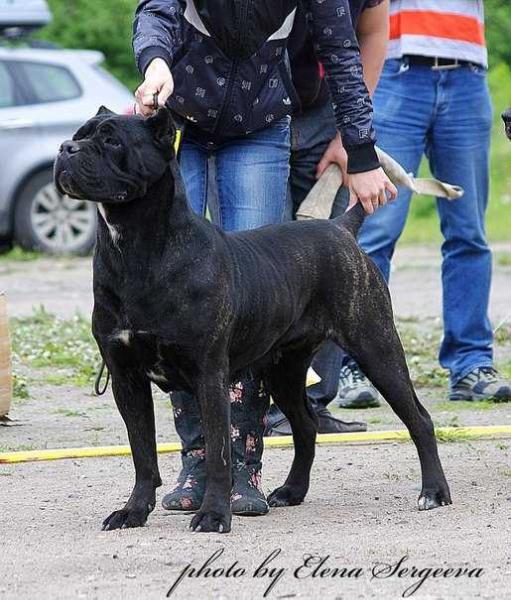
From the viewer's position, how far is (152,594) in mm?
4262

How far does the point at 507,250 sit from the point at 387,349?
10.5m

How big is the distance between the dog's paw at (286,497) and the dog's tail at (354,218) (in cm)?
101

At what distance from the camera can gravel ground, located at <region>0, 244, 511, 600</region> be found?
4.37 metres

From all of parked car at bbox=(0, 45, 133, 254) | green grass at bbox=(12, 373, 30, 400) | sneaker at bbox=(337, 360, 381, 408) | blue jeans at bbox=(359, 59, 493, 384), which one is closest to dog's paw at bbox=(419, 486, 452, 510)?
sneaker at bbox=(337, 360, 381, 408)

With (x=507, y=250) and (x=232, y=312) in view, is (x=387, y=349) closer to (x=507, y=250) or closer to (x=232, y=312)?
(x=232, y=312)

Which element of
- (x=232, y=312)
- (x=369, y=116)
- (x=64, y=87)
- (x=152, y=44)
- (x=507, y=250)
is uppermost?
(x=152, y=44)

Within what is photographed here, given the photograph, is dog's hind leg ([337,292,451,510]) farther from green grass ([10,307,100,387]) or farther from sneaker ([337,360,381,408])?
green grass ([10,307,100,387])

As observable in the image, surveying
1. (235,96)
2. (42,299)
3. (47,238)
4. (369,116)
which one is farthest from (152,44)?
(47,238)

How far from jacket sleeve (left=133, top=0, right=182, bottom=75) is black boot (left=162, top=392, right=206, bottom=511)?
4.11 feet

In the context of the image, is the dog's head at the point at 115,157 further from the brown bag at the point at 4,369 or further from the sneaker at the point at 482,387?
the sneaker at the point at 482,387

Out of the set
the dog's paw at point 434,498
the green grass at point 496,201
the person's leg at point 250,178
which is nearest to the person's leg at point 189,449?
the person's leg at point 250,178

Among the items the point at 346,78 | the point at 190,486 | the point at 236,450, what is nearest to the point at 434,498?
the point at 236,450

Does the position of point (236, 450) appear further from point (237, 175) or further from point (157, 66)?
point (157, 66)

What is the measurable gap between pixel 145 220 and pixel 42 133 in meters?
10.4
